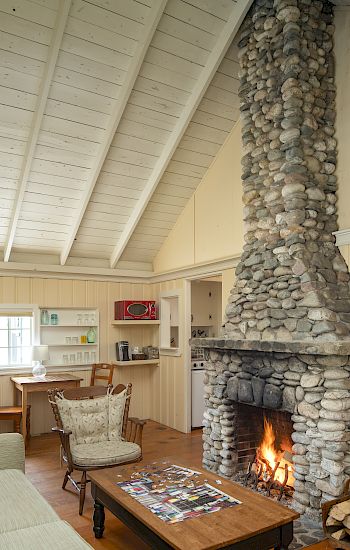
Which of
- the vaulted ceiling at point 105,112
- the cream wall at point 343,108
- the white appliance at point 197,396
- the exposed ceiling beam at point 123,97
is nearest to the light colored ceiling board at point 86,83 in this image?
the vaulted ceiling at point 105,112

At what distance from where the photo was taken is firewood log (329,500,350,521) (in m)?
3.19

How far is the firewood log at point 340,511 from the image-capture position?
319 cm

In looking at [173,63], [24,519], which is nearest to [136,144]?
[173,63]

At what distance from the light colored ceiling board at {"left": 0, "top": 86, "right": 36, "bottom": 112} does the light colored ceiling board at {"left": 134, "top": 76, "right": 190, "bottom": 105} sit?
108 cm

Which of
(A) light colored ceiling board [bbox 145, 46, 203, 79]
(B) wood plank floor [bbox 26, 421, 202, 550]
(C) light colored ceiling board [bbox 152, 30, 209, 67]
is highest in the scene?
(C) light colored ceiling board [bbox 152, 30, 209, 67]

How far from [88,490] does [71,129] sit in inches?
143

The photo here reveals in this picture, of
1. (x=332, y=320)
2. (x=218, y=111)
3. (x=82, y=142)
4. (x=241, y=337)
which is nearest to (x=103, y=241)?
(x=82, y=142)

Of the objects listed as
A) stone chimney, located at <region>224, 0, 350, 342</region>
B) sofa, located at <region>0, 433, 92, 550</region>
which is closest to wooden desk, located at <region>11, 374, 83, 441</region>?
sofa, located at <region>0, 433, 92, 550</region>

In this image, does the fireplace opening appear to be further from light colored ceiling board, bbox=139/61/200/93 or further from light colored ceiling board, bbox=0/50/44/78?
light colored ceiling board, bbox=0/50/44/78

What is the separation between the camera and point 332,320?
3.78 m

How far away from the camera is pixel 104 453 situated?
13.6ft

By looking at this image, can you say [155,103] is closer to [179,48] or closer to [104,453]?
[179,48]

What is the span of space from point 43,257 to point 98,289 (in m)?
0.97

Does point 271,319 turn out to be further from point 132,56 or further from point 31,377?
point 31,377
